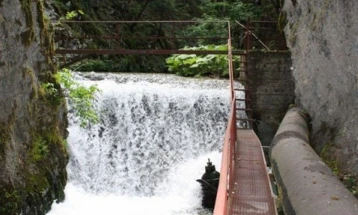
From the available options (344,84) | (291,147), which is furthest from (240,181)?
(344,84)

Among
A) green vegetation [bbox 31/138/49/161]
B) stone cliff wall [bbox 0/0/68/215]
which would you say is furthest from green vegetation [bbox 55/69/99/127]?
green vegetation [bbox 31/138/49/161]

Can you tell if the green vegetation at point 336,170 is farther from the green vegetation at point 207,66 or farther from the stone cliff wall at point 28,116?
the green vegetation at point 207,66

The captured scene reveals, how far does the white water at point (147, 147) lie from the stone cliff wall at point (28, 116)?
44.1 inches

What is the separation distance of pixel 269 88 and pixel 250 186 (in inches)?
299

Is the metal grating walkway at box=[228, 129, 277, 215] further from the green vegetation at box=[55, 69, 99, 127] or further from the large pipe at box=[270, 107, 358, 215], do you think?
the green vegetation at box=[55, 69, 99, 127]

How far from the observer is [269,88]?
14.2 meters

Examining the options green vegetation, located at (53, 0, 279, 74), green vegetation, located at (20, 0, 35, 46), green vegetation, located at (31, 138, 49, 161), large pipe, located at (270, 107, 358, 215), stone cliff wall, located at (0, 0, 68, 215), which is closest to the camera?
large pipe, located at (270, 107, 358, 215)

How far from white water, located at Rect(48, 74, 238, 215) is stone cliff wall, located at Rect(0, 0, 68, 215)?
1120 millimetres

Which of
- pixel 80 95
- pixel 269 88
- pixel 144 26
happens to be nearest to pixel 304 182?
pixel 80 95

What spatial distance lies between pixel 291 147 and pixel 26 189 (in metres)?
4.80

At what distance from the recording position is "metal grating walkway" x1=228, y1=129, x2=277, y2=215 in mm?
6078

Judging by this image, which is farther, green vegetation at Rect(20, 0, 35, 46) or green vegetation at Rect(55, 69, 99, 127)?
green vegetation at Rect(55, 69, 99, 127)

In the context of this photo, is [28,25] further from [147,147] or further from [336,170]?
[336,170]

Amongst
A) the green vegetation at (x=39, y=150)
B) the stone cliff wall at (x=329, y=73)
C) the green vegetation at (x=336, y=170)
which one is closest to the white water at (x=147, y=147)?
the green vegetation at (x=39, y=150)
